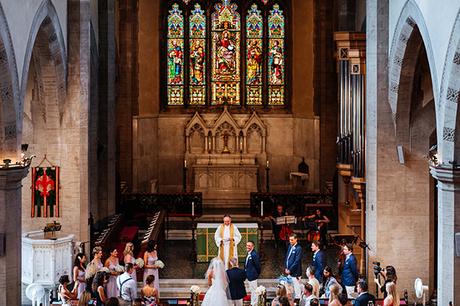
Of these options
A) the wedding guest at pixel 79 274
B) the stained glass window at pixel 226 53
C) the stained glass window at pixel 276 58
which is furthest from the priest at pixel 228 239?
the stained glass window at pixel 276 58

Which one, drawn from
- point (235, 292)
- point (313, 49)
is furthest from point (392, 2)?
point (313, 49)

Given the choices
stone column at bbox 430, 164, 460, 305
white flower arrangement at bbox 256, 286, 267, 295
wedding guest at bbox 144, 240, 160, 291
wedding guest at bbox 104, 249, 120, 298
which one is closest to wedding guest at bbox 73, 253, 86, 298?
wedding guest at bbox 104, 249, 120, 298

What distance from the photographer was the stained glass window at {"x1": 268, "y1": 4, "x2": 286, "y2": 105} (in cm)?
3844

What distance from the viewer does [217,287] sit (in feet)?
65.1

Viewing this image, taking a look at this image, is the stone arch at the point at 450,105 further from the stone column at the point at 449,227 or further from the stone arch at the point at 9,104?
the stone arch at the point at 9,104

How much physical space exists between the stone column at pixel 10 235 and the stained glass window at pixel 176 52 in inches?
738

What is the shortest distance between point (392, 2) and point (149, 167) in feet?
52.4

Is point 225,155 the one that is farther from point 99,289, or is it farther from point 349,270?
point 99,289

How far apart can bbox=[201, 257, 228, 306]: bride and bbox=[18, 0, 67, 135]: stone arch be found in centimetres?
605

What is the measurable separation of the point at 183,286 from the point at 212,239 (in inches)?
97.0

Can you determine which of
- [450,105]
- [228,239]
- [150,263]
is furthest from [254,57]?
[450,105]

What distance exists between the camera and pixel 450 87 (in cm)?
1828

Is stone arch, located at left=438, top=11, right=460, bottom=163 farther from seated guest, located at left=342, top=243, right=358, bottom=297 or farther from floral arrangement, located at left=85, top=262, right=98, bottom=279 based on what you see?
floral arrangement, located at left=85, top=262, right=98, bottom=279

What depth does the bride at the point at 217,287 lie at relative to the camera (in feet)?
64.7
